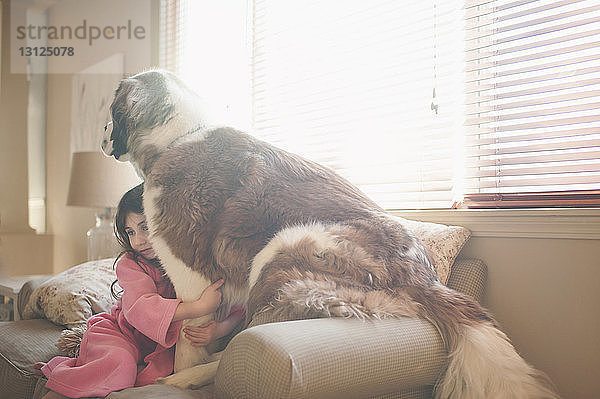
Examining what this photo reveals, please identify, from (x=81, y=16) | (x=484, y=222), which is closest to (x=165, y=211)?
(x=484, y=222)

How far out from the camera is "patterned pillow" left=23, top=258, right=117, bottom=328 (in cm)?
194

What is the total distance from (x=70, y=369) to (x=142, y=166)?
60 centimetres

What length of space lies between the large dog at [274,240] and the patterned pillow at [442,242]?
0.75 ft

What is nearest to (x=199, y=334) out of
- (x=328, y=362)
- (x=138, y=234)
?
(x=138, y=234)

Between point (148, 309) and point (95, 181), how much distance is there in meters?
1.79

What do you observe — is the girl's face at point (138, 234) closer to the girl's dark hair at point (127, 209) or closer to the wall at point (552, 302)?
the girl's dark hair at point (127, 209)

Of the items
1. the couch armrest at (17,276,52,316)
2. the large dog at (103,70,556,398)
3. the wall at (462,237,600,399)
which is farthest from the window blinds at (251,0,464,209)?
the couch armrest at (17,276,52,316)

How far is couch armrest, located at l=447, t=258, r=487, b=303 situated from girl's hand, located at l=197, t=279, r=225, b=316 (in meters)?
0.66

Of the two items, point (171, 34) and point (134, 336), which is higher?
point (171, 34)

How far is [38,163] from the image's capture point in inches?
170

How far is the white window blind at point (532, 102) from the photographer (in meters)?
1.55

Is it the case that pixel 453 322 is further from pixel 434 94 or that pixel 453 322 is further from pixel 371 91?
pixel 371 91

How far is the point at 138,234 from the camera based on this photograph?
165cm

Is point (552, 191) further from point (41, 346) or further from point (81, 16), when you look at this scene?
point (81, 16)
